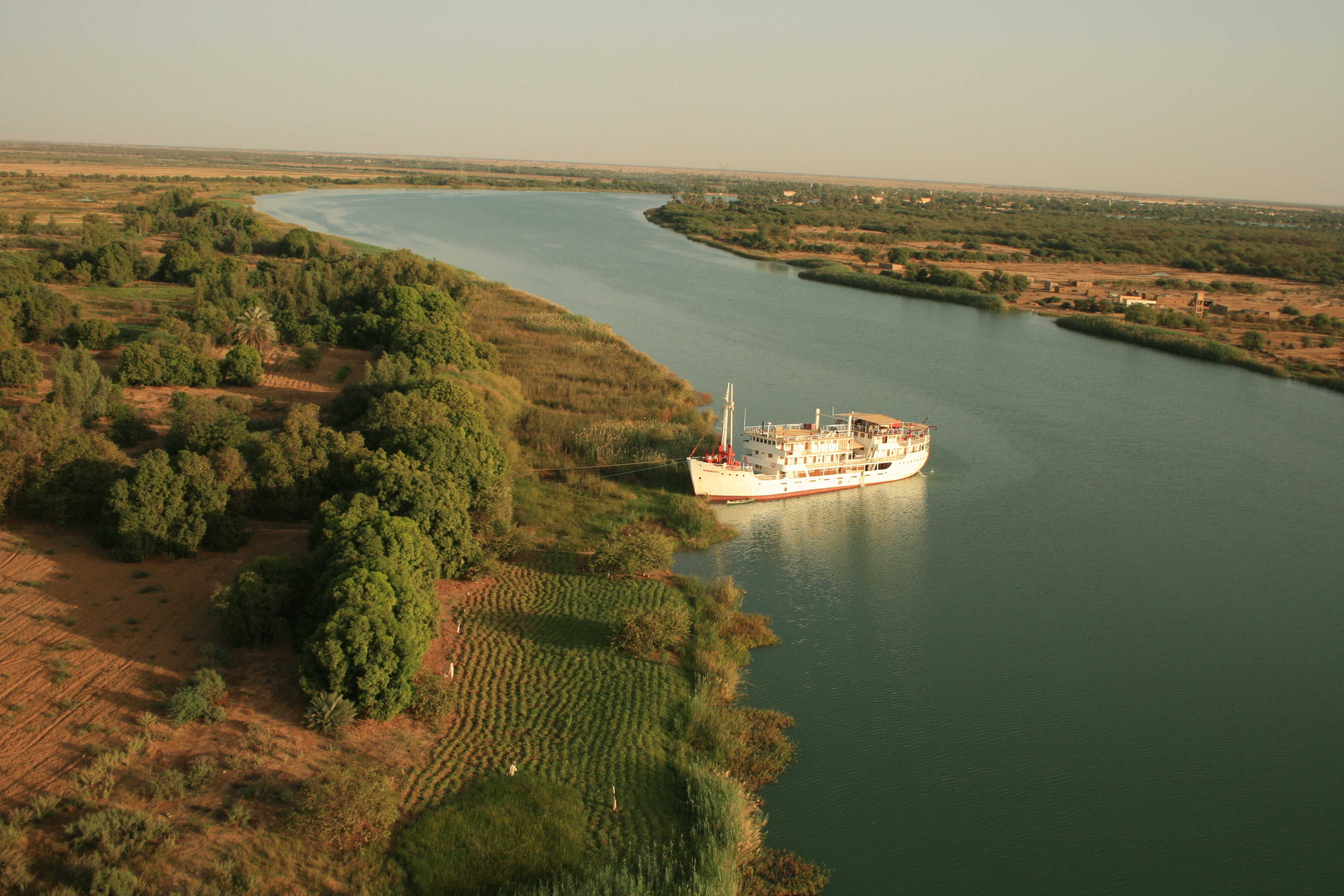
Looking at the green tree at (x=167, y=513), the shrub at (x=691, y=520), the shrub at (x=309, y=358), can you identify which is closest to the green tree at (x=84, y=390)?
the shrub at (x=309, y=358)

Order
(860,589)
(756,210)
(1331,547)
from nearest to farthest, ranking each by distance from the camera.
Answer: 1. (860,589)
2. (1331,547)
3. (756,210)

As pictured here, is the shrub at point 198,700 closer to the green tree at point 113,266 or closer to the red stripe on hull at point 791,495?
the red stripe on hull at point 791,495

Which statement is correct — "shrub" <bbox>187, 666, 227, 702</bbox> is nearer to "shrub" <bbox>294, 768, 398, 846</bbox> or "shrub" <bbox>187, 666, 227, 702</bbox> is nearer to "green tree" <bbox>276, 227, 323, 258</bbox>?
"shrub" <bbox>294, 768, 398, 846</bbox>

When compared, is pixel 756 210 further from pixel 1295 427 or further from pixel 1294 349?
pixel 1295 427

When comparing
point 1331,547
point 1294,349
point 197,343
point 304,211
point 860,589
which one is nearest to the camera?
point 860,589

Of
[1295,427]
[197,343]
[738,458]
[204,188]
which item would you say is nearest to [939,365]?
[1295,427]

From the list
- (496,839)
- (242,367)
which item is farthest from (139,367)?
(496,839)
